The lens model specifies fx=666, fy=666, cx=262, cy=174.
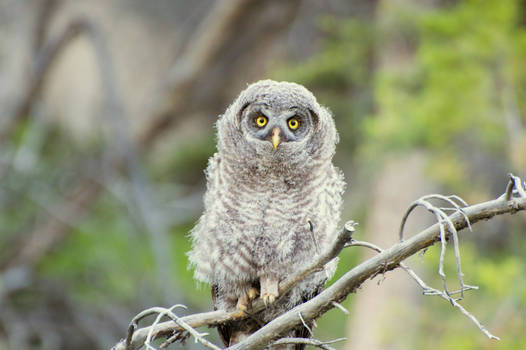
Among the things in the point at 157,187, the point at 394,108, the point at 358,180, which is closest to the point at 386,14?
the point at 394,108

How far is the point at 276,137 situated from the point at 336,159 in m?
7.11

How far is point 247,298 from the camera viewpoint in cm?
300

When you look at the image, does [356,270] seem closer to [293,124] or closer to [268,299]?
[268,299]

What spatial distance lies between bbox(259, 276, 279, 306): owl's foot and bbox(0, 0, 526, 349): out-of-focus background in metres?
1.86

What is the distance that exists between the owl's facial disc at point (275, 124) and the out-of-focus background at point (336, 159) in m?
1.94

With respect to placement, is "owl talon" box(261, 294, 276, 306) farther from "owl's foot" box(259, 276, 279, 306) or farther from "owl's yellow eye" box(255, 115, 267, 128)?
"owl's yellow eye" box(255, 115, 267, 128)

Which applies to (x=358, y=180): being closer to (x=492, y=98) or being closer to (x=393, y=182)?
(x=393, y=182)

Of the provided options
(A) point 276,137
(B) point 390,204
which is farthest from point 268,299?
(B) point 390,204

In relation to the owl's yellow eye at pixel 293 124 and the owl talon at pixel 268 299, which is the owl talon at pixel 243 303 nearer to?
the owl talon at pixel 268 299

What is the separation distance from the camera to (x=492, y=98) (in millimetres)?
5680

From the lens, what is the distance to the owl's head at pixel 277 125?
9.67 feet

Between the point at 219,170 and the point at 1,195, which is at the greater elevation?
the point at 1,195

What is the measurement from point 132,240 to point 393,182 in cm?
348

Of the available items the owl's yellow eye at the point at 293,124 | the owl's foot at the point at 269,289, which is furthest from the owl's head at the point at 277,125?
the owl's foot at the point at 269,289
